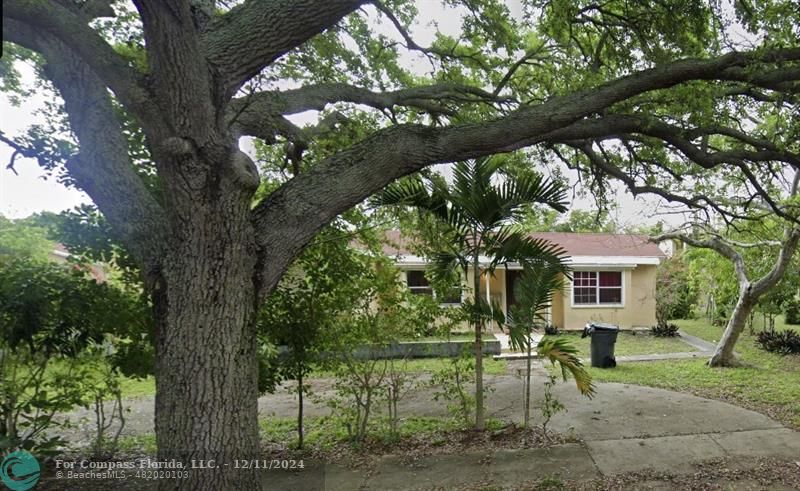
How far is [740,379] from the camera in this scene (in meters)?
8.45

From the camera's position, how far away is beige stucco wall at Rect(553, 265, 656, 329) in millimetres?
16172

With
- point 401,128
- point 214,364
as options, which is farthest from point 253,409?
point 401,128

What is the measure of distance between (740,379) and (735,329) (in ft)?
4.81

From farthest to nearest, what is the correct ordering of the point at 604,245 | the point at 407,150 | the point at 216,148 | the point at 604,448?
1. the point at 604,245
2. the point at 604,448
3. the point at 407,150
4. the point at 216,148

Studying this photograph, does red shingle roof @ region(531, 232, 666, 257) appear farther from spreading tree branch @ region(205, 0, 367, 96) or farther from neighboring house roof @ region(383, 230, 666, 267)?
spreading tree branch @ region(205, 0, 367, 96)

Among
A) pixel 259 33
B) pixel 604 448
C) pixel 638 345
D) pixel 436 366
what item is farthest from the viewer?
pixel 638 345

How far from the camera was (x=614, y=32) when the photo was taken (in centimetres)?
577

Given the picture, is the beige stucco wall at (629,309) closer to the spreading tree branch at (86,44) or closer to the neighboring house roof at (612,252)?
the neighboring house roof at (612,252)

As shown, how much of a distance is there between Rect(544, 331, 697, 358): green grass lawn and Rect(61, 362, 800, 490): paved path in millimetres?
5007

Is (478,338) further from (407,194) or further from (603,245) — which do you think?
(603,245)

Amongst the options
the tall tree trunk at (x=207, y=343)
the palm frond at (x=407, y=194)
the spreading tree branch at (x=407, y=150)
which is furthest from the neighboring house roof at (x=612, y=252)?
the tall tree trunk at (x=207, y=343)

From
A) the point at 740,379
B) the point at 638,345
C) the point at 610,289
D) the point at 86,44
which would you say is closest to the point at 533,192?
the point at 86,44

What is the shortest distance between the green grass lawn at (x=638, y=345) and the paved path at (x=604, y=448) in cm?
501

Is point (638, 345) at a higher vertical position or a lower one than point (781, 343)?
lower
